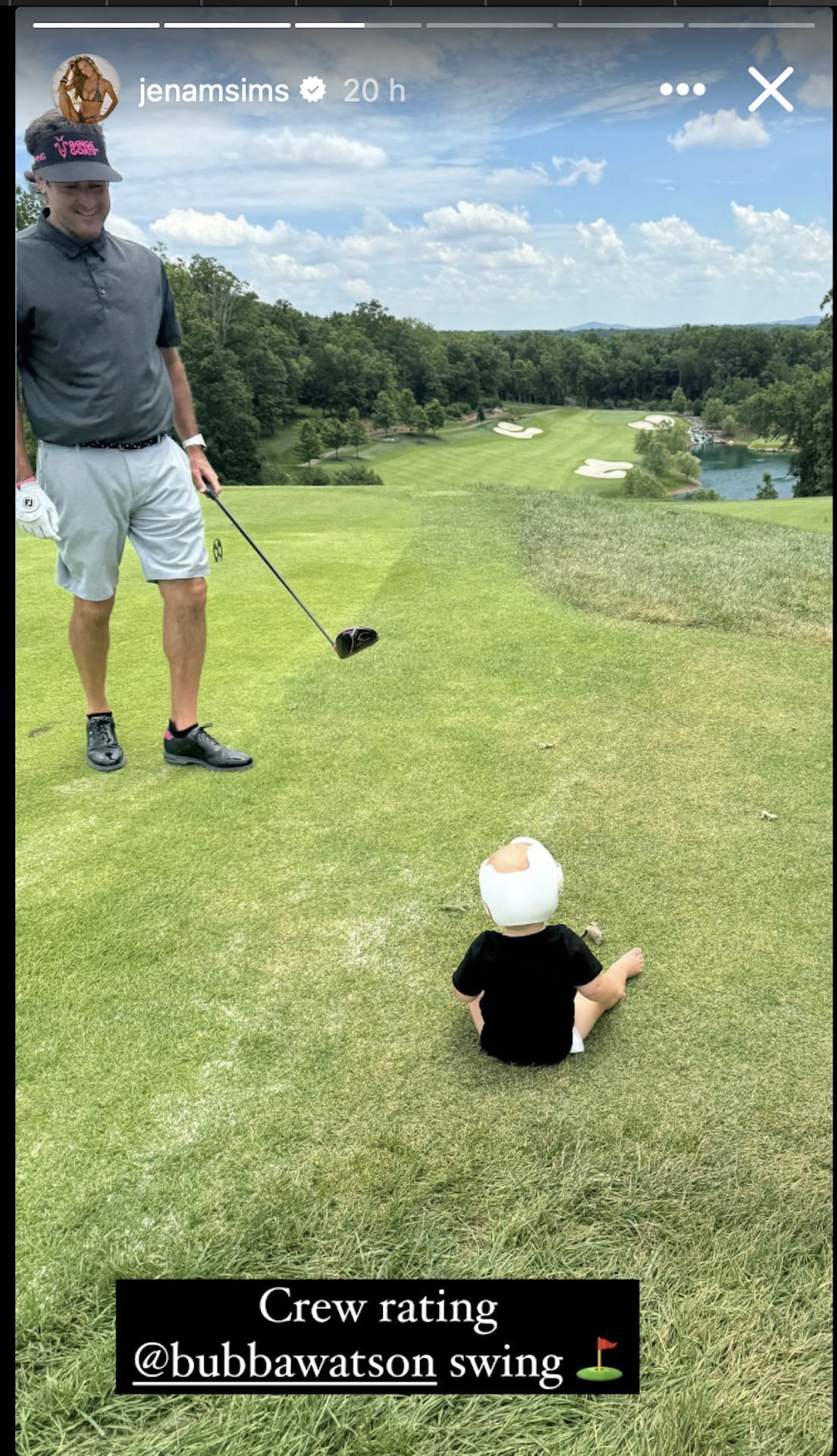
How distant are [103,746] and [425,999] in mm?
1617

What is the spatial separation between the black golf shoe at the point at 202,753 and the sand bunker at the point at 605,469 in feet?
5.15

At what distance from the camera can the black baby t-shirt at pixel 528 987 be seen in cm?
193

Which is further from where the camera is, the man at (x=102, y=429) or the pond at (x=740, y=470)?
the pond at (x=740, y=470)

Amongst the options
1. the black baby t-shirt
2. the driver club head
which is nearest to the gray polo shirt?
the driver club head

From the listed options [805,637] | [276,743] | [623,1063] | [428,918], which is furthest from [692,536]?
[623,1063]

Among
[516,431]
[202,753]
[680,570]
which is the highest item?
[516,431]

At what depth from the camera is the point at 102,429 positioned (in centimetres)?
245

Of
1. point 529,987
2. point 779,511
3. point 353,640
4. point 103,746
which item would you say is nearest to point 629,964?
point 529,987

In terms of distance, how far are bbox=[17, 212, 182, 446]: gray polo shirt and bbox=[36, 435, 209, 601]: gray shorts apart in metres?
0.07

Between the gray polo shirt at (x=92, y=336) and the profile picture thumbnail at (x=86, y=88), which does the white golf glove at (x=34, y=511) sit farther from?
the profile picture thumbnail at (x=86, y=88)

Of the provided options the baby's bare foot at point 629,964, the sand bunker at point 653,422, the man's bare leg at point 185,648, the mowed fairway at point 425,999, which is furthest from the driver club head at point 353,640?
the baby's bare foot at point 629,964

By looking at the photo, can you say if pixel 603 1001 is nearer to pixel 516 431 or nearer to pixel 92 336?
pixel 516 431

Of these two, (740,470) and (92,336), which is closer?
(92,336)
